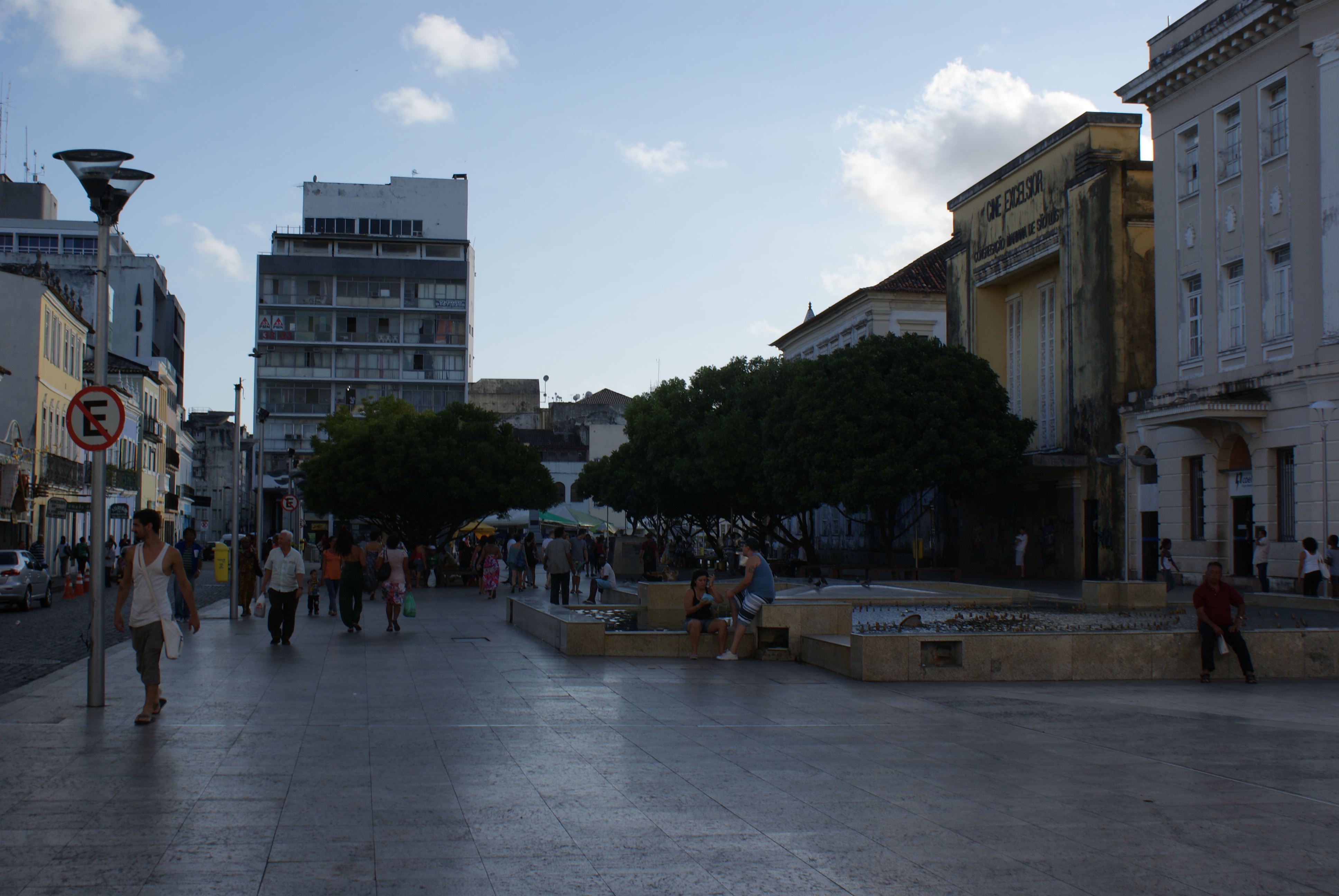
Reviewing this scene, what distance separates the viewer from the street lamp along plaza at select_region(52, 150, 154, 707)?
10281 millimetres

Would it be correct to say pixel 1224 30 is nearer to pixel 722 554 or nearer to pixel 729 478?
pixel 729 478

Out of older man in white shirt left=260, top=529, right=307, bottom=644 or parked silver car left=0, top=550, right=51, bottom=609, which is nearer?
older man in white shirt left=260, top=529, right=307, bottom=644

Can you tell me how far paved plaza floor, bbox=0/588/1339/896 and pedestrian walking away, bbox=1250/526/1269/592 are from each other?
15367 millimetres

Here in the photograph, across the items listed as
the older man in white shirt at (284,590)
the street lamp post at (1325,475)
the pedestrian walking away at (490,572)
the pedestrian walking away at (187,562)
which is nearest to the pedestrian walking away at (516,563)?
the pedestrian walking away at (490,572)

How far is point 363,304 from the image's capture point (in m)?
97.6

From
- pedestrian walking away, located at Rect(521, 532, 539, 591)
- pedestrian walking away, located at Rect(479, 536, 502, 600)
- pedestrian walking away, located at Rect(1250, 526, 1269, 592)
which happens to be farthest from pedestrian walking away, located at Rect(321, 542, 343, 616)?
pedestrian walking away, located at Rect(1250, 526, 1269, 592)

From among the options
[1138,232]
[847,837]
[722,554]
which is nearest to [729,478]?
[722,554]

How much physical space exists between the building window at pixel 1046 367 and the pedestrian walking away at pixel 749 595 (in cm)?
2742

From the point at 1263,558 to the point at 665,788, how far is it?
23042mm

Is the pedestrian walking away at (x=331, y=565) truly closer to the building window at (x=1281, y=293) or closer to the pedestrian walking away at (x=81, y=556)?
the building window at (x=1281, y=293)

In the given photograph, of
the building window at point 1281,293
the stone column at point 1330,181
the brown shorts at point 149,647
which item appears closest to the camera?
the brown shorts at point 149,647

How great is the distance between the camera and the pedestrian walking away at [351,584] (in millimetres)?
18938

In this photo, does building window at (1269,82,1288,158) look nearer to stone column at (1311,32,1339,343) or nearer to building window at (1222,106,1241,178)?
building window at (1222,106,1241,178)

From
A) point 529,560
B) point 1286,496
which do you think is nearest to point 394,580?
point 529,560
